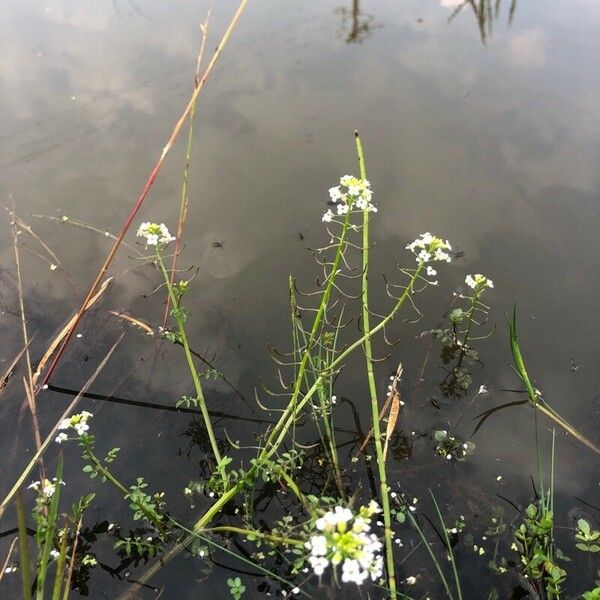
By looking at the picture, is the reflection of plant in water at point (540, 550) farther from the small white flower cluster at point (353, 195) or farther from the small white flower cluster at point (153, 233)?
the small white flower cluster at point (153, 233)

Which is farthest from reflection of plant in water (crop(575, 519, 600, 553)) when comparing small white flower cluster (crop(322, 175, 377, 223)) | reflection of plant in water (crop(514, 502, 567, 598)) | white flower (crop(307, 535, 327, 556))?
small white flower cluster (crop(322, 175, 377, 223))

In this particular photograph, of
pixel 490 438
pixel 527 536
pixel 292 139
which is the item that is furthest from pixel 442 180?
pixel 527 536

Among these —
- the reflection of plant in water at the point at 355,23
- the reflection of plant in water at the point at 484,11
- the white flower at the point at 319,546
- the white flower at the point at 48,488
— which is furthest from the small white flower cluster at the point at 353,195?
the reflection of plant in water at the point at 484,11

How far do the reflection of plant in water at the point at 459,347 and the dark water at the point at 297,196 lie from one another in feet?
0.21

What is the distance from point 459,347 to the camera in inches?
127

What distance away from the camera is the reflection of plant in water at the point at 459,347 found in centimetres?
305

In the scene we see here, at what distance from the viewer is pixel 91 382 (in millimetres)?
3057

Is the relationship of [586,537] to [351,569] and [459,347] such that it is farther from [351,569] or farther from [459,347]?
[351,569]

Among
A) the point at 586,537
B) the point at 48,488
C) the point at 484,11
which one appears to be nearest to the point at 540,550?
the point at 586,537

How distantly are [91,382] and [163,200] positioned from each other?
161 cm

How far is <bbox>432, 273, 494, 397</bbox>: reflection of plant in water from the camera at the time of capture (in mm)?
3051

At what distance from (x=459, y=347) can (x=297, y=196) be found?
177 cm

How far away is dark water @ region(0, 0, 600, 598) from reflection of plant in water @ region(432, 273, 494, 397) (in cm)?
7

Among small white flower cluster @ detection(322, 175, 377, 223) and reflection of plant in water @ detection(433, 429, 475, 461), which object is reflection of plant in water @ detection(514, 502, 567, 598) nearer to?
reflection of plant in water @ detection(433, 429, 475, 461)
